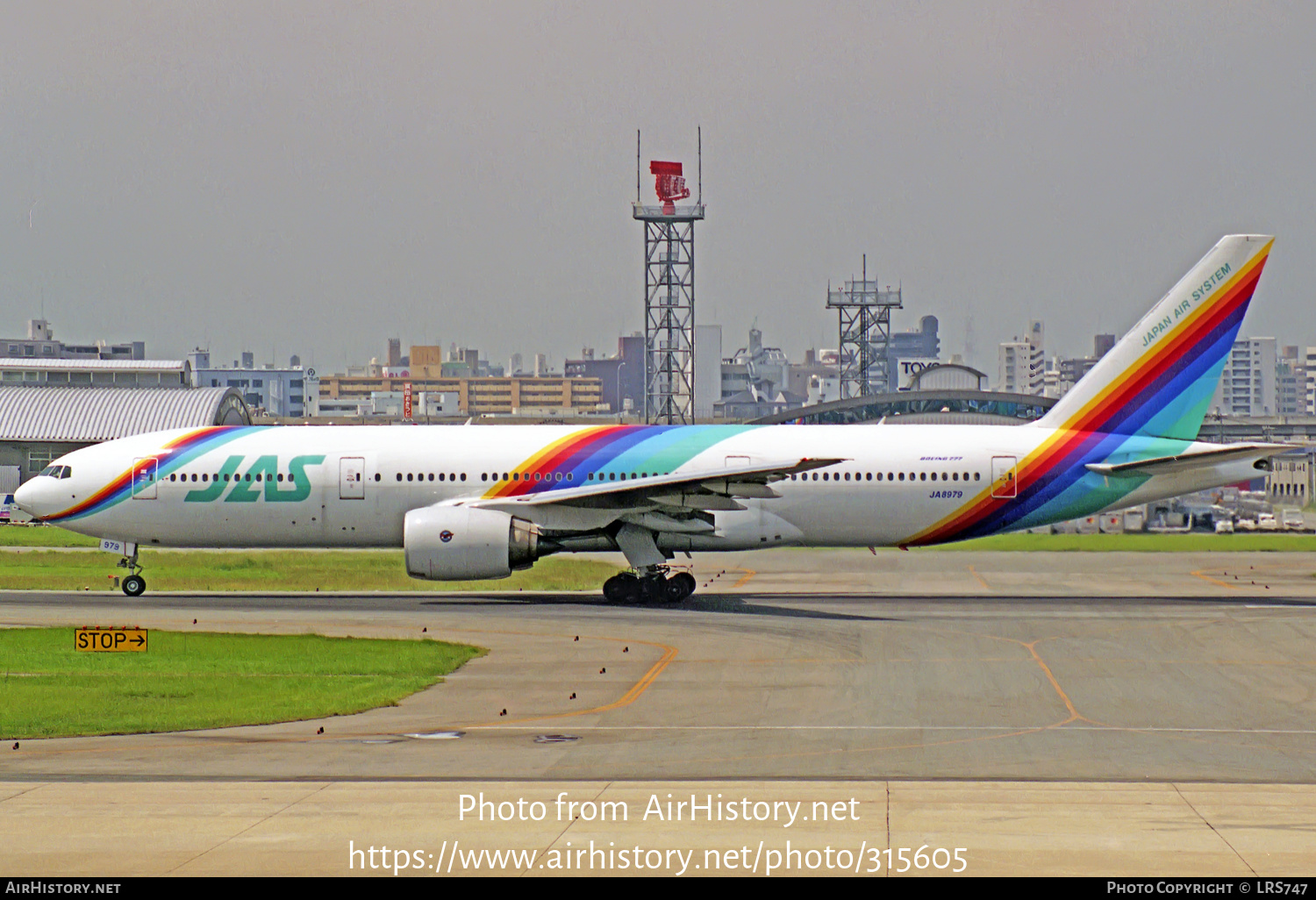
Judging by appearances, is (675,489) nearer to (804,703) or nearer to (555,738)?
(804,703)

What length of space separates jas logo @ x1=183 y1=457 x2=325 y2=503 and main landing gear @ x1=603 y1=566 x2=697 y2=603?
8.93 meters

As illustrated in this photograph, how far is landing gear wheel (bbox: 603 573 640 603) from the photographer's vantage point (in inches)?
1497

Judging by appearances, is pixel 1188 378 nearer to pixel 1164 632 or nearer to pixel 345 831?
pixel 1164 632

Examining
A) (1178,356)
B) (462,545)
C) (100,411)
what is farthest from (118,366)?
(1178,356)

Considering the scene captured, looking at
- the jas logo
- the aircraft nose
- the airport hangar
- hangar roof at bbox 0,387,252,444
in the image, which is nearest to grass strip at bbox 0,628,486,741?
the jas logo

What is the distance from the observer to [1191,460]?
3800 centimetres

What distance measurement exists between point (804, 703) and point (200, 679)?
32.7 ft

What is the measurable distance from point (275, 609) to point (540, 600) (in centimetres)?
710

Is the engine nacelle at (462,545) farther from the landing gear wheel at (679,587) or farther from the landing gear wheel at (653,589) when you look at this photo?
the landing gear wheel at (679,587)

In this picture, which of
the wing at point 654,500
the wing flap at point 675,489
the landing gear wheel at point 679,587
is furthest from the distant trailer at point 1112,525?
the wing flap at point 675,489

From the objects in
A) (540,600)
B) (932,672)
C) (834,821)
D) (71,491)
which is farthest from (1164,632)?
(71,491)

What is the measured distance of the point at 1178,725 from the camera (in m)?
20.1

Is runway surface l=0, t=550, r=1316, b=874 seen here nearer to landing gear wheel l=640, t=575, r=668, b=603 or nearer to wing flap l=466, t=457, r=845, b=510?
landing gear wheel l=640, t=575, r=668, b=603
